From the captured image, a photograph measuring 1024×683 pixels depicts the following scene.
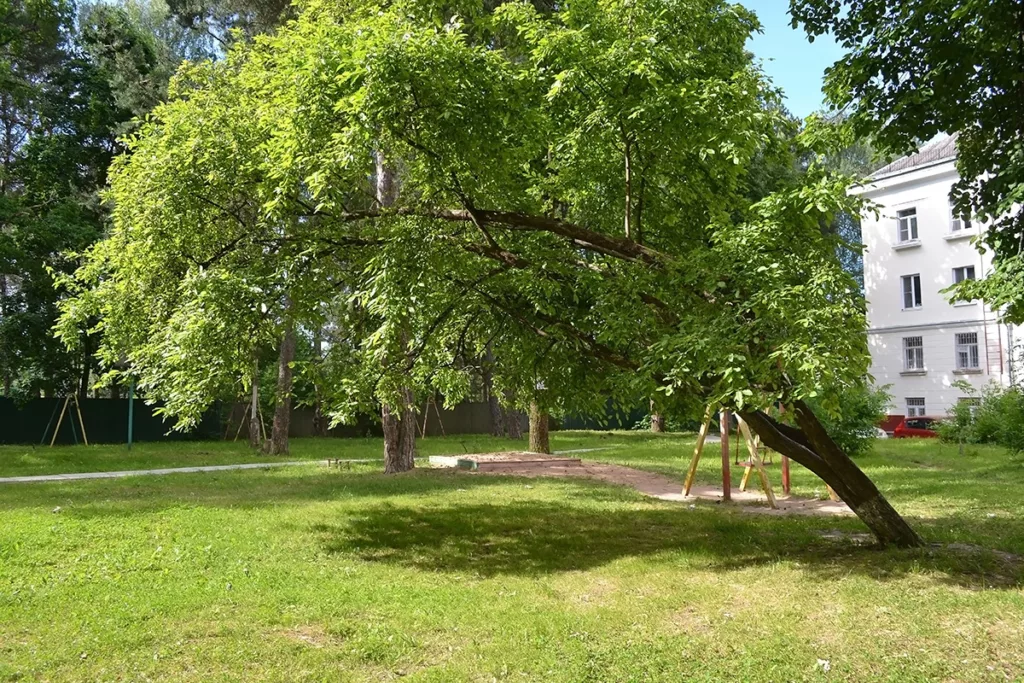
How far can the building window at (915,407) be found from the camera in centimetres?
3303

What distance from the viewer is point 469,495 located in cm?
1376

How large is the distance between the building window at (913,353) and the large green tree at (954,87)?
2475 cm

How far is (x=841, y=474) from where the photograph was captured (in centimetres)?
875

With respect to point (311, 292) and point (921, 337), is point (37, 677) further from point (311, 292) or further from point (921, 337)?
point (921, 337)

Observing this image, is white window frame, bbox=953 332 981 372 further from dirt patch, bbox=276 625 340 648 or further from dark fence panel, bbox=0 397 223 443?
dirt patch, bbox=276 625 340 648

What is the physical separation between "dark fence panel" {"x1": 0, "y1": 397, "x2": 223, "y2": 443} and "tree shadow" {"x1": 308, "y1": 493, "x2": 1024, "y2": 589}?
18.0 meters

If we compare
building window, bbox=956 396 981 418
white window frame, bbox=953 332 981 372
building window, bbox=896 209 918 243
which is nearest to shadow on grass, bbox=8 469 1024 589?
building window, bbox=956 396 981 418

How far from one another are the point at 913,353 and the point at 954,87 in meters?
26.9

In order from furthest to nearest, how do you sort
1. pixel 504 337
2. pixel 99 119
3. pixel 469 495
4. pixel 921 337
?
pixel 921 337, pixel 99 119, pixel 469 495, pixel 504 337

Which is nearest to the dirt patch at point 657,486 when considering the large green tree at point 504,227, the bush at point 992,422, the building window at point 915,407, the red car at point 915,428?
the large green tree at point 504,227

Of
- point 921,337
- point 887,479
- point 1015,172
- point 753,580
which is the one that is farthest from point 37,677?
point 921,337

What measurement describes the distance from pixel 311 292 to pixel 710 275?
4.45 meters

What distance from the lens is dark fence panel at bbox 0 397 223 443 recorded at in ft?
85.8

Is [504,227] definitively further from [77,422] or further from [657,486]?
[77,422]
